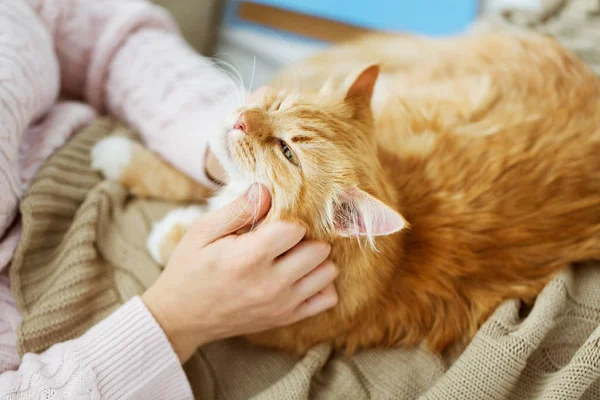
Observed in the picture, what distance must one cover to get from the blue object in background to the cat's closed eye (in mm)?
1475

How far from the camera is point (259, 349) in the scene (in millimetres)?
1184

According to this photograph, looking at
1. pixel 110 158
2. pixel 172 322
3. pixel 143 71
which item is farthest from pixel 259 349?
pixel 143 71

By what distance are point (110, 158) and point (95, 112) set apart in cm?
29

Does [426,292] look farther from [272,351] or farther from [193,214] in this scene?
[193,214]

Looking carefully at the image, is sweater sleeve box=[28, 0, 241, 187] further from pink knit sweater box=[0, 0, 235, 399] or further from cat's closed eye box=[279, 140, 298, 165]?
cat's closed eye box=[279, 140, 298, 165]

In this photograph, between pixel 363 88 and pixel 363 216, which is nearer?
pixel 363 216

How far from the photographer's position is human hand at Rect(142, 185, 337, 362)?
37.5 inches

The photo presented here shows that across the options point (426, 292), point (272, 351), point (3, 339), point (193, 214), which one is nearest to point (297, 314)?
point (272, 351)

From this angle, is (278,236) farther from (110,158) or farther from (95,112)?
(95,112)

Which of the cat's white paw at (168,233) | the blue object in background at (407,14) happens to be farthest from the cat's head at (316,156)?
the blue object in background at (407,14)

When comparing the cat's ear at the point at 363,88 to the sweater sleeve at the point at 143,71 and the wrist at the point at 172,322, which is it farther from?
the wrist at the point at 172,322

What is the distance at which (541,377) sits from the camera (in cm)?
98

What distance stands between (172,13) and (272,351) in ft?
4.79

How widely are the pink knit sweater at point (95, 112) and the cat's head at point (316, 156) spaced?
33 centimetres
